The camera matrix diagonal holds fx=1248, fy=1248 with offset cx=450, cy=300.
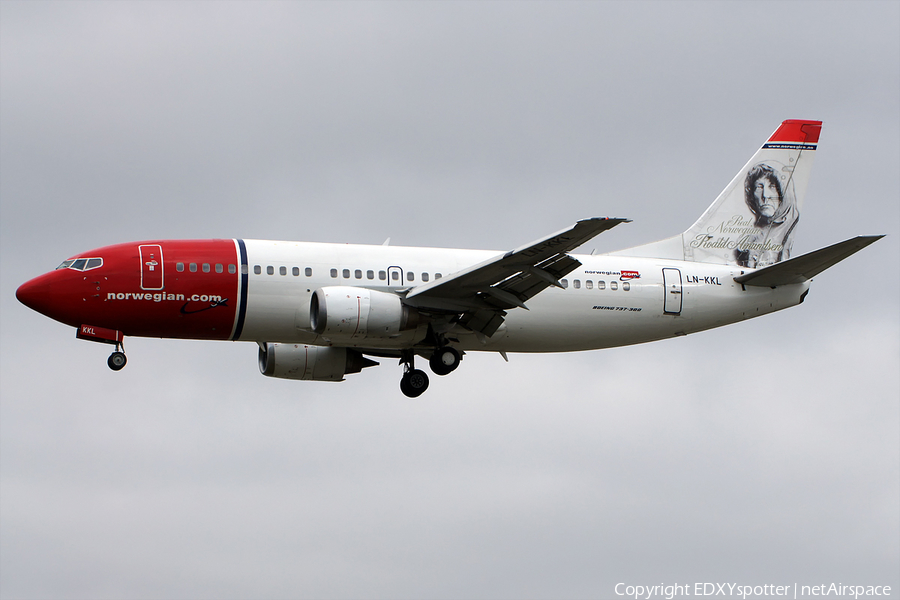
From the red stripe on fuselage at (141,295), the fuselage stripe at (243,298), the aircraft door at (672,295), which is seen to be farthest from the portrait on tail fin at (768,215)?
the red stripe on fuselage at (141,295)

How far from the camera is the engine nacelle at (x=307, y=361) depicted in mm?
45344

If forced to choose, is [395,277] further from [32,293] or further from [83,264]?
[32,293]

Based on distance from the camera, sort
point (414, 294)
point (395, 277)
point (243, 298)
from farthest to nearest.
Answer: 1. point (395, 277)
2. point (414, 294)
3. point (243, 298)

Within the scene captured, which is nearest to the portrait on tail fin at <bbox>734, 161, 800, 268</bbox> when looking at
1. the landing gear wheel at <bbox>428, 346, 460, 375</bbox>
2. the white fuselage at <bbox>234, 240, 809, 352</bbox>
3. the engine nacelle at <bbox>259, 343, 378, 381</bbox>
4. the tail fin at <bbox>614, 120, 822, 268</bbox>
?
the tail fin at <bbox>614, 120, 822, 268</bbox>

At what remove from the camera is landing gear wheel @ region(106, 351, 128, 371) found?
39.7 meters

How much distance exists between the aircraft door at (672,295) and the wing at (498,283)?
5.63 metres

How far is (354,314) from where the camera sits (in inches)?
1539

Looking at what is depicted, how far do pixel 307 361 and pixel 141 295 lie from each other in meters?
7.98

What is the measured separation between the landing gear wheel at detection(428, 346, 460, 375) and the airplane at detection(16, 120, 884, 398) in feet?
0.11

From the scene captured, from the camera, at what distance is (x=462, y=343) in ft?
141

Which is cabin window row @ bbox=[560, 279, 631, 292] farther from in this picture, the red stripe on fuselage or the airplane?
the red stripe on fuselage

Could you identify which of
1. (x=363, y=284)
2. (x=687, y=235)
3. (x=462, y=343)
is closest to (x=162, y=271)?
(x=363, y=284)

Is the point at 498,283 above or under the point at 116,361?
above

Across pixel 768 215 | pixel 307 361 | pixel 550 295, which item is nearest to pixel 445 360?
pixel 550 295
